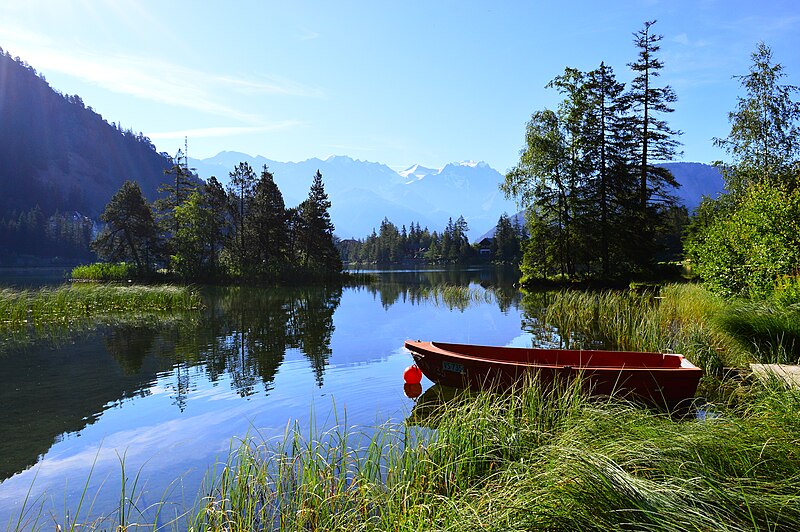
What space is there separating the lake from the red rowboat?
0.98 m

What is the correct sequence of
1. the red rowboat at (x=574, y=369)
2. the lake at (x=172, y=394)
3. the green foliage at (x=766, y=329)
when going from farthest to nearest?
1. the green foliage at (x=766, y=329)
2. the red rowboat at (x=574, y=369)
3. the lake at (x=172, y=394)

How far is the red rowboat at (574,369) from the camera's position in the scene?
27.2ft

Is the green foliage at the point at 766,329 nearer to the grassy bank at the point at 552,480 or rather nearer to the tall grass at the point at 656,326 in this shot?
the tall grass at the point at 656,326

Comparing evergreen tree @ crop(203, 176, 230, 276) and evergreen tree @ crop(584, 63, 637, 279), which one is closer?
evergreen tree @ crop(584, 63, 637, 279)

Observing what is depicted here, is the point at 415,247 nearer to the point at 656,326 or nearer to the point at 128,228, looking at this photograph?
the point at 128,228

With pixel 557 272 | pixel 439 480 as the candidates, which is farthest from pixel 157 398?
pixel 557 272

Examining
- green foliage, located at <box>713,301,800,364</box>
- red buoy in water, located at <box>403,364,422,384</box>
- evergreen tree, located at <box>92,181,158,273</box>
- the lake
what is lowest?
the lake

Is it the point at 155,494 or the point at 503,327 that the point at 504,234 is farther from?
the point at 155,494

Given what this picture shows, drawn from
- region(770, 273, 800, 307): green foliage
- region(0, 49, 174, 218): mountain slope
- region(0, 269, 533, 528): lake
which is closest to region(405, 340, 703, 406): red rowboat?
region(0, 269, 533, 528): lake

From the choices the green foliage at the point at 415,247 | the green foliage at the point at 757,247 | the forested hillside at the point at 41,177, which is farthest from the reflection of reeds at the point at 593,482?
the forested hillside at the point at 41,177

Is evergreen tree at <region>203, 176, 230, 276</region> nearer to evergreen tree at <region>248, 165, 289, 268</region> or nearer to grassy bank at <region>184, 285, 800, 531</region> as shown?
evergreen tree at <region>248, 165, 289, 268</region>

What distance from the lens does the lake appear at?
6672 mm

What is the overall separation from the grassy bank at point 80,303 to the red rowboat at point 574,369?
18280 mm

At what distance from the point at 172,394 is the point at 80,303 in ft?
55.1
